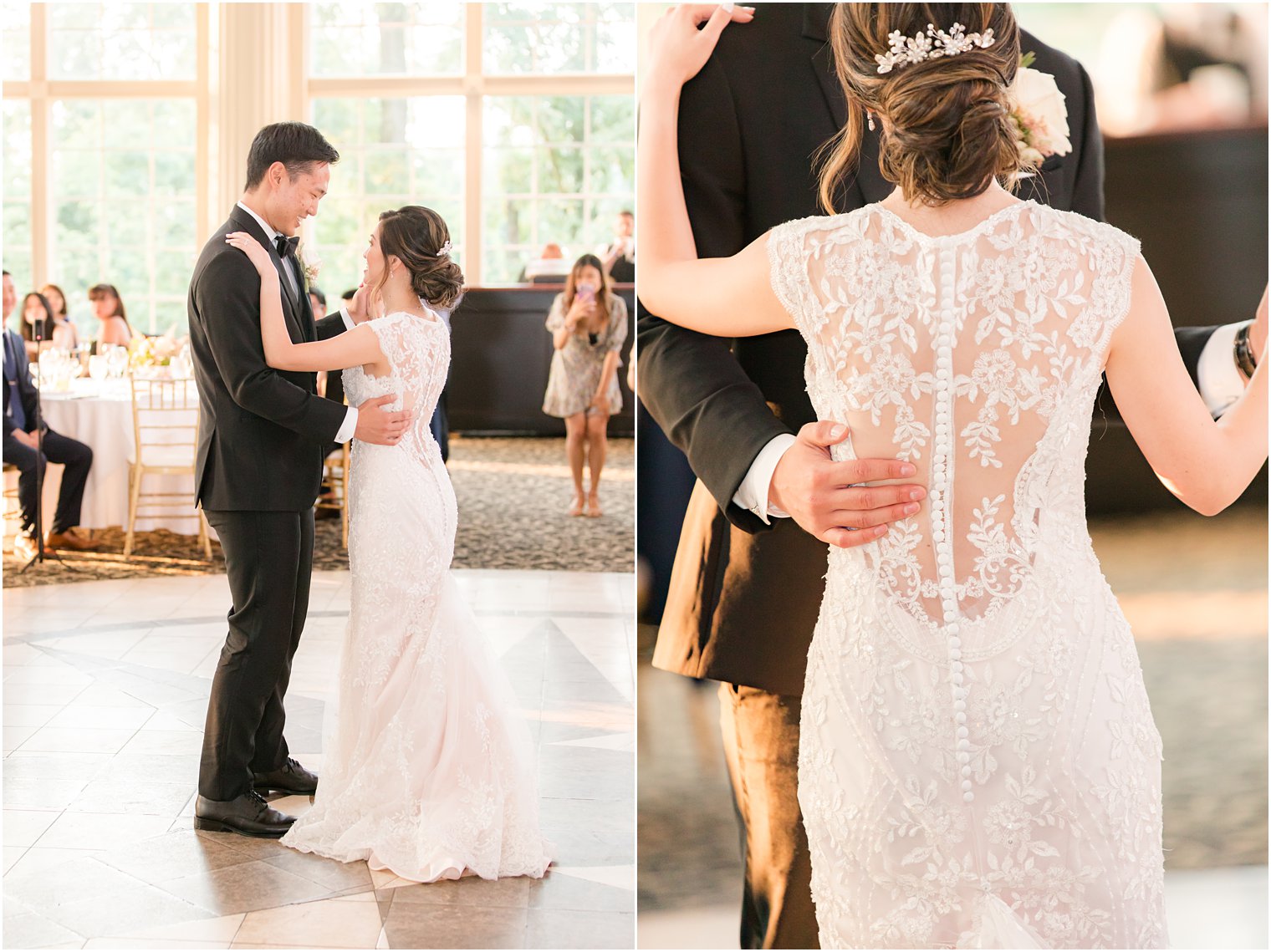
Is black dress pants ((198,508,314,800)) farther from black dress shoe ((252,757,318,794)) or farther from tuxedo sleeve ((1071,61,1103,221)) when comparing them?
tuxedo sleeve ((1071,61,1103,221))

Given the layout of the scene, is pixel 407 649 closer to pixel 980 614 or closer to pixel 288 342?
pixel 288 342

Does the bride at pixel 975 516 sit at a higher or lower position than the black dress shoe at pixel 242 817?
higher

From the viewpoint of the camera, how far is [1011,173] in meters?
1.74

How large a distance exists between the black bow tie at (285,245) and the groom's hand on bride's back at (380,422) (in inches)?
21.5

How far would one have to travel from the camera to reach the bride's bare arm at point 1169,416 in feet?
5.23

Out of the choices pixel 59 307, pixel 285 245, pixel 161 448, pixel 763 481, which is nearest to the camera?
pixel 763 481

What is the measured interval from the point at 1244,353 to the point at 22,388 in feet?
21.1

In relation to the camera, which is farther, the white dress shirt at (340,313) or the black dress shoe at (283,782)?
the black dress shoe at (283,782)

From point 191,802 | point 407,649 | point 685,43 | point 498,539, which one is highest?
point 685,43

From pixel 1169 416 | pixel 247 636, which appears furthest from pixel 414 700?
pixel 1169 416

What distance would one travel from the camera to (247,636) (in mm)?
3381

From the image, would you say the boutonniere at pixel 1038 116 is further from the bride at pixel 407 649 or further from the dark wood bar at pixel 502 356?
the dark wood bar at pixel 502 356

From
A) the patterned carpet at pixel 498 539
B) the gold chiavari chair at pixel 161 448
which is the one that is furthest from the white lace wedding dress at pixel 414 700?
the gold chiavari chair at pixel 161 448

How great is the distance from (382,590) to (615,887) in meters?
0.98
